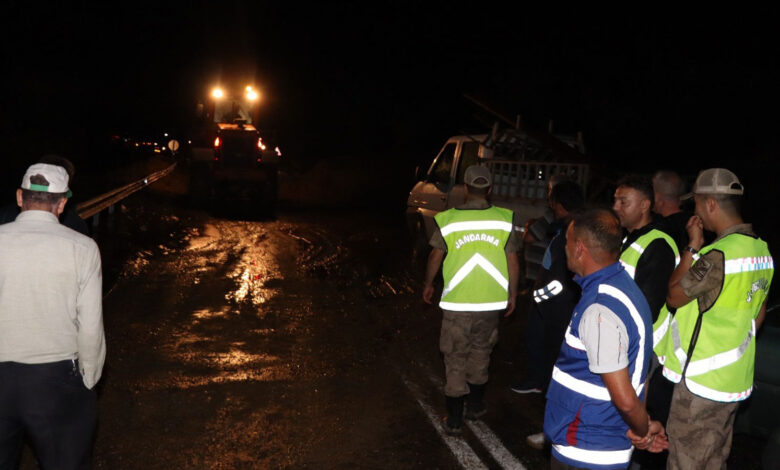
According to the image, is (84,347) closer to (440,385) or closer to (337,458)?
(337,458)

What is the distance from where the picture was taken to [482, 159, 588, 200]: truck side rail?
7.74 meters

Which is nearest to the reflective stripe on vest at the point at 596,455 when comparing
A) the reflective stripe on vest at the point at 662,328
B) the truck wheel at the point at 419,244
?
the reflective stripe on vest at the point at 662,328

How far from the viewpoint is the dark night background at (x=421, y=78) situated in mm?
16484

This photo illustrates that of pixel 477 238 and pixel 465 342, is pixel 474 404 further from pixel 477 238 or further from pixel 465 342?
pixel 477 238

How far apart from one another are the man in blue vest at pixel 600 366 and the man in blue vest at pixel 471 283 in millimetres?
2086

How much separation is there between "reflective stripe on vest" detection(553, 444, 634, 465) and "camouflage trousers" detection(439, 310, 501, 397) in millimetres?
2188

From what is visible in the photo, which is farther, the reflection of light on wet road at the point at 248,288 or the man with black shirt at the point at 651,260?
the reflection of light on wet road at the point at 248,288

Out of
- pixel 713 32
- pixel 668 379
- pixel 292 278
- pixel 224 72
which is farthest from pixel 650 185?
pixel 224 72

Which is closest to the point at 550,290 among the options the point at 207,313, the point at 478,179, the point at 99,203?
the point at 478,179

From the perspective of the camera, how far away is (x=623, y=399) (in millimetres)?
2504

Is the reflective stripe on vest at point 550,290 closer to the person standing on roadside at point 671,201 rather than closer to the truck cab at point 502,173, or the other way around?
the person standing on roadside at point 671,201

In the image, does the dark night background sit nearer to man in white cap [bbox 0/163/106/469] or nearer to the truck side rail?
the truck side rail

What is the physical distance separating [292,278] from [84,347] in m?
7.45

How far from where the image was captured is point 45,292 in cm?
291
